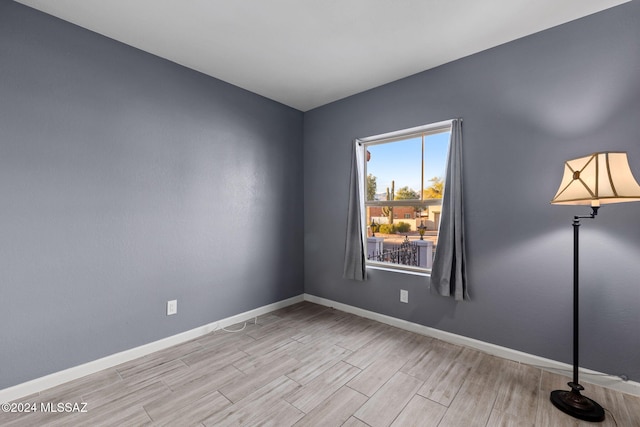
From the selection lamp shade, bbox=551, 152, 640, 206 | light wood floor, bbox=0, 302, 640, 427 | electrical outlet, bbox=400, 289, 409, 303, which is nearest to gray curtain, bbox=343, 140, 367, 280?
electrical outlet, bbox=400, 289, 409, 303

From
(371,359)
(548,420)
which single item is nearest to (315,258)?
(371,359)

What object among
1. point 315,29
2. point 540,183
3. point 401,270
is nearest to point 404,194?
point 401,270

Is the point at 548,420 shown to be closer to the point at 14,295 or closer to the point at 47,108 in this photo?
the point at 14,295

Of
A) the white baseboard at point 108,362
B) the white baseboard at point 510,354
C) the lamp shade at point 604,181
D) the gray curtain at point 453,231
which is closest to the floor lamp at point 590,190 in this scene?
the lamp shade at point 604,181

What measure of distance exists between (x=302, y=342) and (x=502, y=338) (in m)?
1.77

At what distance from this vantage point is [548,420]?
5.59 feet

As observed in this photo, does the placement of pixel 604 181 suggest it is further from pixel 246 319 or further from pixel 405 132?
pixel 246 319

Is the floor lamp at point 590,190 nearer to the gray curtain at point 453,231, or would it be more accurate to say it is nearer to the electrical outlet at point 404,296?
the gray curtain at point 453,231

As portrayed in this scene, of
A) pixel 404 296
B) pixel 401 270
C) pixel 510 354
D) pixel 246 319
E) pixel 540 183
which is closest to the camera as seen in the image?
pixel 540 183

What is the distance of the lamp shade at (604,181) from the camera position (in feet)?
5.11

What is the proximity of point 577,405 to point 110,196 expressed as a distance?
3640mm

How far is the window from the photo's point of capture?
9.75ft

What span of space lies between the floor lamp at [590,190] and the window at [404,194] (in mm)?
1066

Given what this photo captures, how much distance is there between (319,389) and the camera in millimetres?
2021
